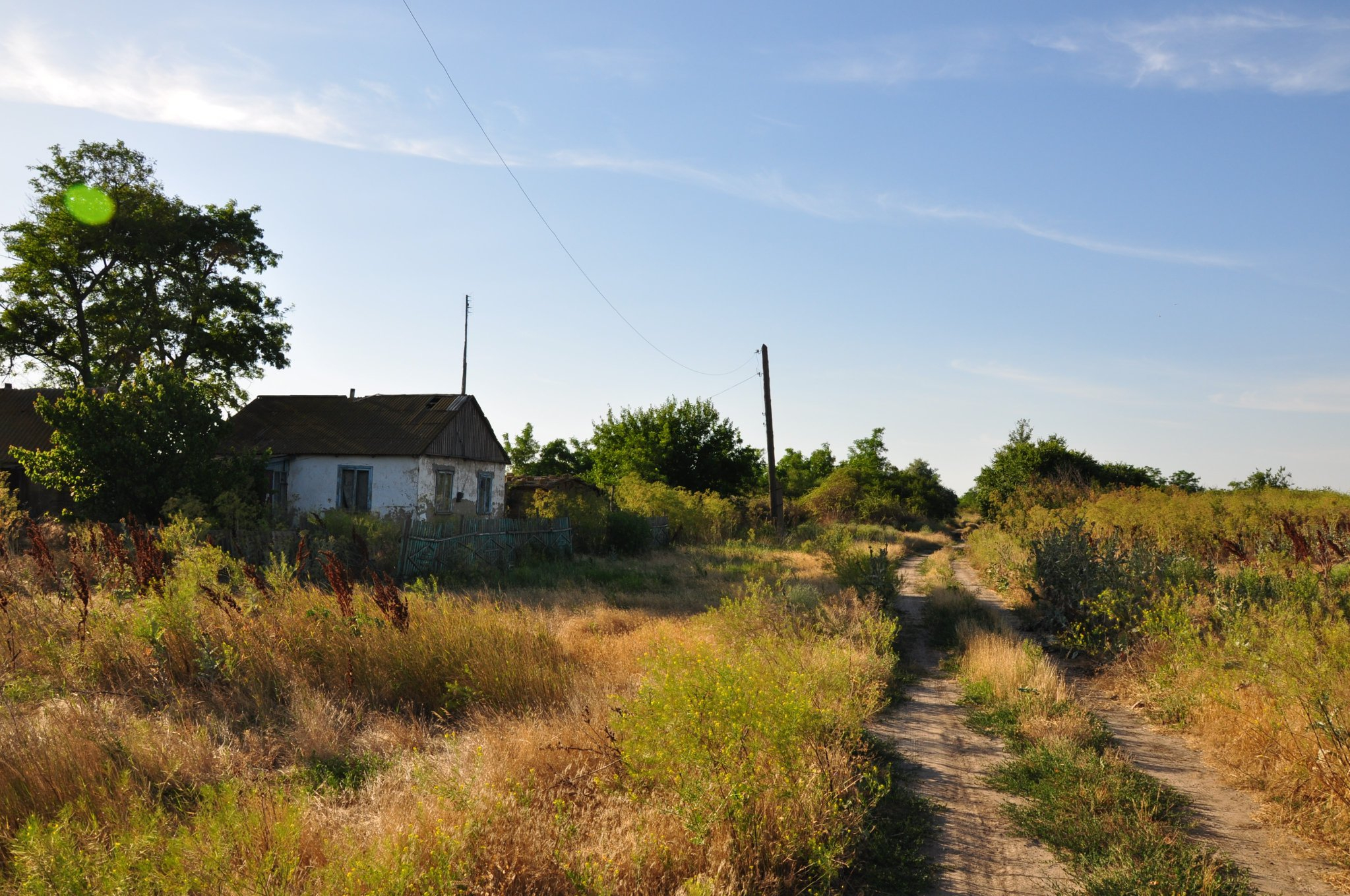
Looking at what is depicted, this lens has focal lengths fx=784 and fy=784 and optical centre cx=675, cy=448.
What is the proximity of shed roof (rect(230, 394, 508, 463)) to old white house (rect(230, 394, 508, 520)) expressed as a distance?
33mm

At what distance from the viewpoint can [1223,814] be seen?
5258 millimetres

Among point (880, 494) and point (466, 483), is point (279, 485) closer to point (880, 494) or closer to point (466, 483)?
point (466, 483)

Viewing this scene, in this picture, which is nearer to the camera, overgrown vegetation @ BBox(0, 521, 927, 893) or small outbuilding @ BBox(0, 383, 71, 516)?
overgrown vegetation @ BBox(0, 521, 927, 893)

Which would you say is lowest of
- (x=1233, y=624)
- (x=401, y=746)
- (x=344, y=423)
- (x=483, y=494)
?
(x=401, y=746)

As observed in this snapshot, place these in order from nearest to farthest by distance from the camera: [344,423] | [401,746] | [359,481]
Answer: [401,746] < [359,481] < [344,423]

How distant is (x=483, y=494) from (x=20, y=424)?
47.2 ft

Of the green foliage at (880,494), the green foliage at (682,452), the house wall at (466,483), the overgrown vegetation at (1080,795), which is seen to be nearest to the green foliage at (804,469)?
the green foliage at (880,494)

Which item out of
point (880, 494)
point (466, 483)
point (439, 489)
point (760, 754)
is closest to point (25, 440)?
point (439, 489)

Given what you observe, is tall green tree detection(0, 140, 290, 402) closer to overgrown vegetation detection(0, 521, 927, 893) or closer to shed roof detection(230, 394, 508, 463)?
shed roof detection(230, 394, 508, 463)

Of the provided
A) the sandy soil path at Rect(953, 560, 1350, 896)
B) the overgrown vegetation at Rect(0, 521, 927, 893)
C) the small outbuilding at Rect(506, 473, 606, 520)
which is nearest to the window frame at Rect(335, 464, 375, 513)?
the small outbuilding at Rect(506, 473, 606, 520)

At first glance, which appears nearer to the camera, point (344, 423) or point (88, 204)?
point (344, 423)

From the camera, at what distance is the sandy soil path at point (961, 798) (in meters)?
4.27

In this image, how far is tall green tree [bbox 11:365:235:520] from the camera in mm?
19078

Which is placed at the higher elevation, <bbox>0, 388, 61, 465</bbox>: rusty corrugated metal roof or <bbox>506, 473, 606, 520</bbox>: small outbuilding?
<bbox>0, 388, 61, 465</bbox>: rusty corrugated metal roof
